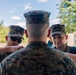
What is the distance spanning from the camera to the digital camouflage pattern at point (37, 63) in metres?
1.03

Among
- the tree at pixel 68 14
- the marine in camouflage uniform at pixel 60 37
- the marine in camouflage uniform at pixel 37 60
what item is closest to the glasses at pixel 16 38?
the marine in camouflage uniform at pixel 60 37

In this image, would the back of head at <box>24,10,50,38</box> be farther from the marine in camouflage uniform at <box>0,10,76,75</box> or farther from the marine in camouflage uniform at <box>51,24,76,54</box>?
the marine in camouflage uniform at <box>51,24,76,54</box>

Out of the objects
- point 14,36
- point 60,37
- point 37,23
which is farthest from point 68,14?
point 37,23

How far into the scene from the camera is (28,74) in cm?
103

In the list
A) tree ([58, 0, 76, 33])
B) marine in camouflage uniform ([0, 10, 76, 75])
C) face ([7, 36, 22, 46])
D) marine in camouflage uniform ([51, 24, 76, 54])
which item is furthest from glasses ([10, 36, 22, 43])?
tree ([58, 0, 76, 33])

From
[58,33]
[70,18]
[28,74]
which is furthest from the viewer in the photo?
[70,18]

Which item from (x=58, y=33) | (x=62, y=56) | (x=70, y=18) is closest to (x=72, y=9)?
(x=70, y=18)

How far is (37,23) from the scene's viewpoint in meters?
1.06

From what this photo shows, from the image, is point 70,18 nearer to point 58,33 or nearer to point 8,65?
point 58,33

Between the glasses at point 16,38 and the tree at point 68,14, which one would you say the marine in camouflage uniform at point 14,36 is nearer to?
the glasses at point 16,38

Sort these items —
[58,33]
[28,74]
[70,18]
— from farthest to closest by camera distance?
1. [70,18]
2. [58,33]
3. [28,74]

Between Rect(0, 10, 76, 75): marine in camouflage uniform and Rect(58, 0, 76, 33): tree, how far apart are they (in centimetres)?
859

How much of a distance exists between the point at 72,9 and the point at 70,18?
445 millimetres

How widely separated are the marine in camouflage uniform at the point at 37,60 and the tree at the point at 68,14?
859 cm
